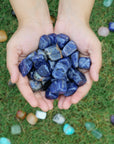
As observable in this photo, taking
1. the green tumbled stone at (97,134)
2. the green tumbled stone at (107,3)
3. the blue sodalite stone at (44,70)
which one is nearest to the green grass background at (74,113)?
the green tumbled stone at (97,134)

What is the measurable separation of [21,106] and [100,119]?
856 mm

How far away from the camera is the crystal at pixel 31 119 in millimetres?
2211

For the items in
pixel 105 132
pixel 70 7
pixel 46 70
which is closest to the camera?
pixel 46 70

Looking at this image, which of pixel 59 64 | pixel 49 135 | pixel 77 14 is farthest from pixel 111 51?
pixel 49 135

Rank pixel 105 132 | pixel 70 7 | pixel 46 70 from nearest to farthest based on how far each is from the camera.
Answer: pixel 46 70
pixel 70 7
pixel 105 132

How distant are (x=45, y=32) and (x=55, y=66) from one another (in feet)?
1.22

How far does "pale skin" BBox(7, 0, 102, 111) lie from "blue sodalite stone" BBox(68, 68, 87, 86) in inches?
2.2

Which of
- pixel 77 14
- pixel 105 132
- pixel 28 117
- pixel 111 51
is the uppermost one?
pixel 77 14

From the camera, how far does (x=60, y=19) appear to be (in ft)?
6.42

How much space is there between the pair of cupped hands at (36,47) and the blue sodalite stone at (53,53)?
0.48 feet

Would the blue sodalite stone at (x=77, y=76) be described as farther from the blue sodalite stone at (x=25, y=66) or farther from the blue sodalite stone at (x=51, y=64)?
the blue sodalite stone at (x=25, y=66)

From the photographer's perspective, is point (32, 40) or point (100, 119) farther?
point (100, 119)

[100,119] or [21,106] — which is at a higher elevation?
[21,106]

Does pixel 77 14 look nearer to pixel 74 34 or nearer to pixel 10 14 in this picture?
pixel 74 34
